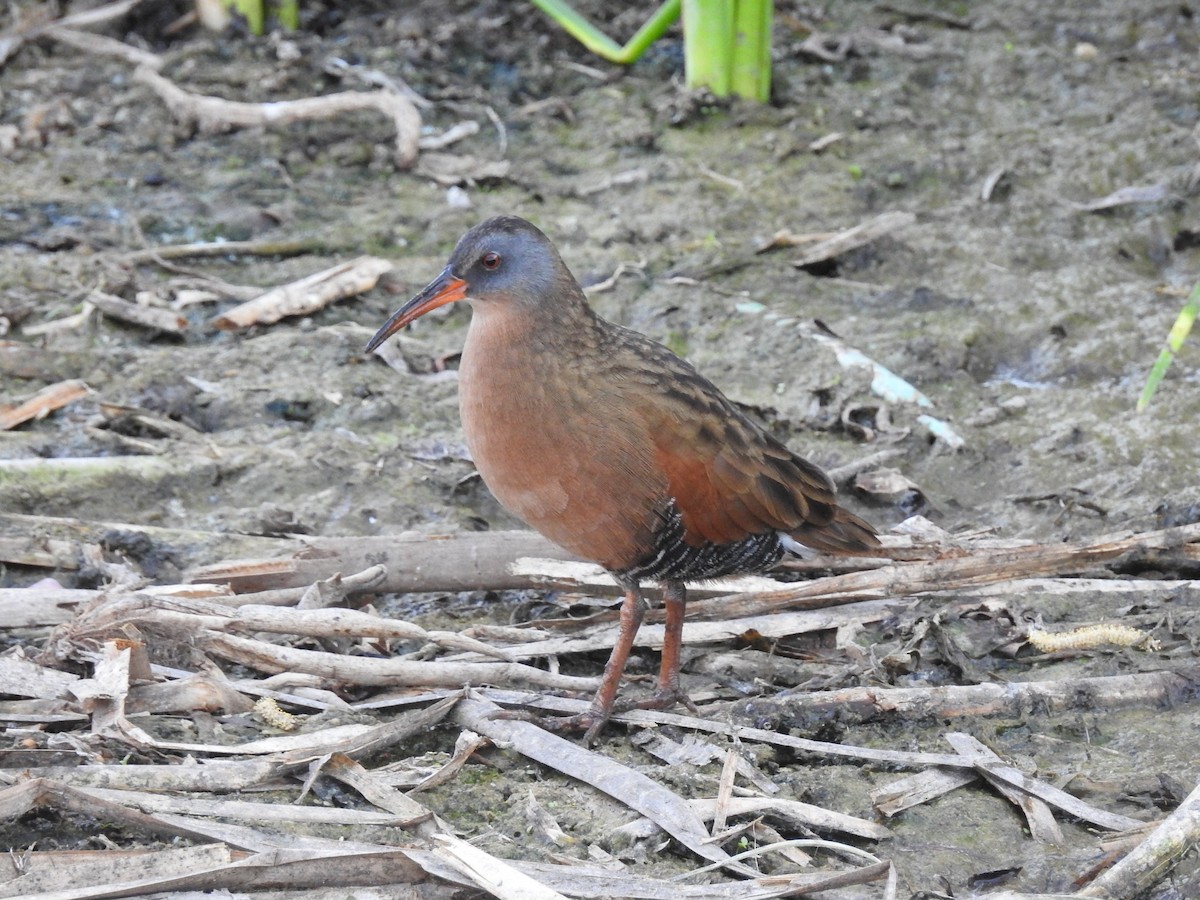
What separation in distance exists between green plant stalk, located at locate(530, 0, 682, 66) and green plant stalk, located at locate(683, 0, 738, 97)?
11cm

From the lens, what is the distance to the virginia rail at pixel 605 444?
347 cm

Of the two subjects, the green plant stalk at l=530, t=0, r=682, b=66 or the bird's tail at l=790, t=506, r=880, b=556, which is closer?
the bird's tail at l=790, t=506, r=880, b=556

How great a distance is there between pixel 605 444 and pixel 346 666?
2.77 ft

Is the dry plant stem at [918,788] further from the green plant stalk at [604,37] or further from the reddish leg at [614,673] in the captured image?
the green plant stalk at [604,37]

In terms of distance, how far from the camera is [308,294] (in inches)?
229

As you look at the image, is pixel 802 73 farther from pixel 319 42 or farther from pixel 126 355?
pixel 126 355

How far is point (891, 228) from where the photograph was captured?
6246 mm

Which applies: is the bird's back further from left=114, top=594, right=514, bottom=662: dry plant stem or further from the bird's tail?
left=114, top=594, right=514, bottom=662: dry plant stem

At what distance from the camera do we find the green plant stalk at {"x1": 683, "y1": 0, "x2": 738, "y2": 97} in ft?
23.4

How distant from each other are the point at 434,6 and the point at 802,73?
2.18 m

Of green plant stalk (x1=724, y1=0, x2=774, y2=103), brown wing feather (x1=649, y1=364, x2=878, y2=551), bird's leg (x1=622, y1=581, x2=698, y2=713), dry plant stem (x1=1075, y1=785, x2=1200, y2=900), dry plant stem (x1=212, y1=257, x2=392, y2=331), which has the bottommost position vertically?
bird's leg (x1=622, y1=581, x2=698, y2=713)

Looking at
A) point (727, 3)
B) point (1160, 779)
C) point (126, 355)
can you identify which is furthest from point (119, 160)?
point (1160, 779)

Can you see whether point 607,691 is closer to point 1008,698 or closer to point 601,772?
point 601,772

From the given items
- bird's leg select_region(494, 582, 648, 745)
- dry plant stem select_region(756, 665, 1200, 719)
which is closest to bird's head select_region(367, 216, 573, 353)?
bird's leg select_region(494, 582, 648, 745)
